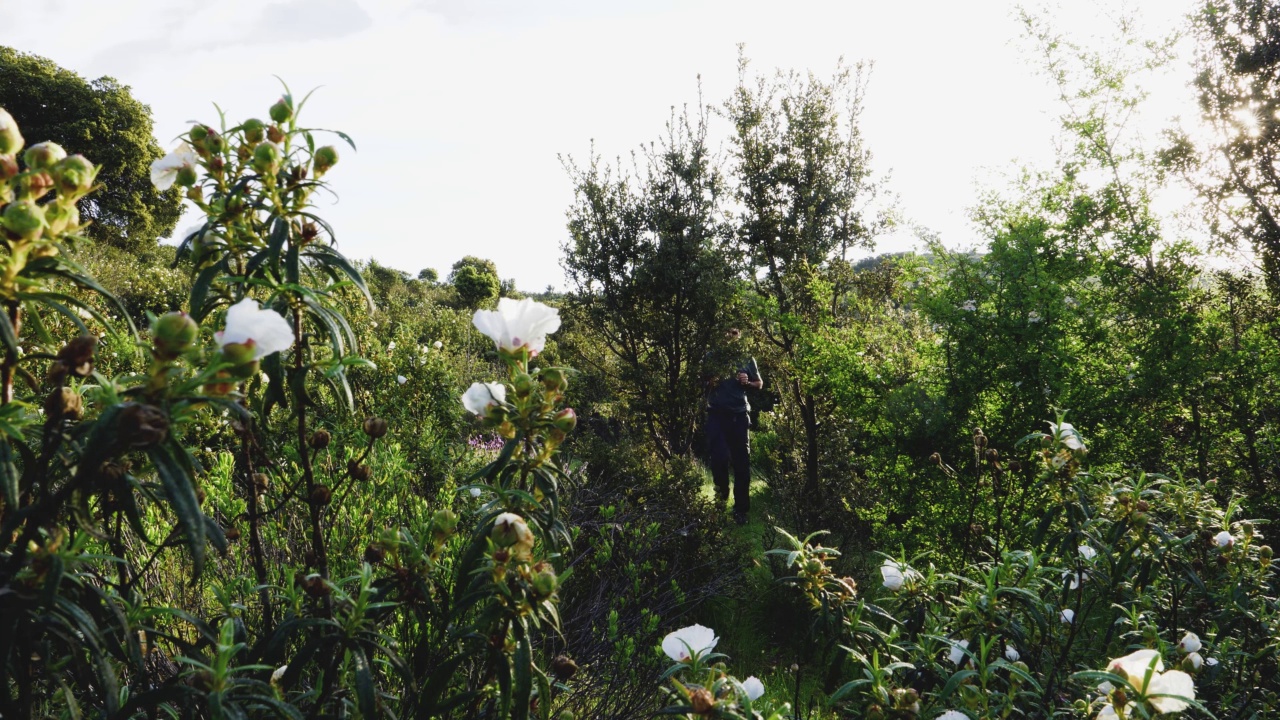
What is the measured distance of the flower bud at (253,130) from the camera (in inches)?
50.0

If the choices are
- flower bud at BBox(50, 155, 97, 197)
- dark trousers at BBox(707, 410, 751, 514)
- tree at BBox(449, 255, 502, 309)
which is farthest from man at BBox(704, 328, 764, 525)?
tree at BBox(449, 255, 502, 309)

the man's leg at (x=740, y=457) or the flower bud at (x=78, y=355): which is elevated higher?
the flower bud at (x=78, y=355)

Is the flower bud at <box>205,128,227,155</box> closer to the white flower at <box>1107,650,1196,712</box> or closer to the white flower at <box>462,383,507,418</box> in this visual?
the white flower at <box>462,383,507,418</box>

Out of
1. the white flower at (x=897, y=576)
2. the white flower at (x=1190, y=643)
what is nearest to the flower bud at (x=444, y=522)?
the white flower at (x=897, y=576)

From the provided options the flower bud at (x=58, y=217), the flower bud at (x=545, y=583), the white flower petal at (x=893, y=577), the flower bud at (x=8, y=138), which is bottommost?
the white flower petal at (x=893, y=577)

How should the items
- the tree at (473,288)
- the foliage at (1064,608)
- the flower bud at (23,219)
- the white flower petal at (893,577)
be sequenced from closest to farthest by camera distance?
the flower bud at (23,219), the foliage at (1064,608), the white flower petal at (893,577), the tree at (473,288)

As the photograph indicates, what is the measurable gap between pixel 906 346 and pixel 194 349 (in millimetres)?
6023

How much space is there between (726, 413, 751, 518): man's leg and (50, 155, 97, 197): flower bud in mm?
6012

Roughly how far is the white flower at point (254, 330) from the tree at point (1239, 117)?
9.33m

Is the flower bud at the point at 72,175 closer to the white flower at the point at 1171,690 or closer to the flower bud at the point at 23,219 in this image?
the flower bud at the point at 23,219

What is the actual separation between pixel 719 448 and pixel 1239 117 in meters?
7.00

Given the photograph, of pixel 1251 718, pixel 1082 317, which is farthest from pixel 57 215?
pixel 1082 317

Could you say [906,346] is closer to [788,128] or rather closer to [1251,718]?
[788,128]

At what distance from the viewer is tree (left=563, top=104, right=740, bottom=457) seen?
6.44 meters
